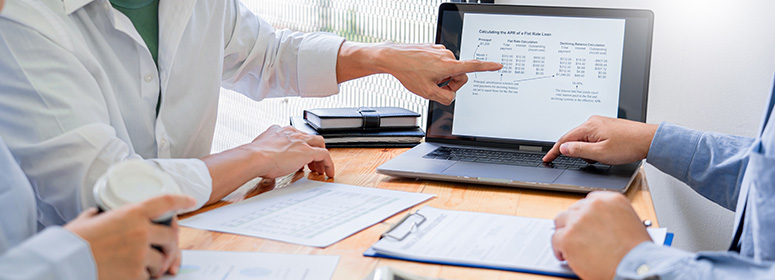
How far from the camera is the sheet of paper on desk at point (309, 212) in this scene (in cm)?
92

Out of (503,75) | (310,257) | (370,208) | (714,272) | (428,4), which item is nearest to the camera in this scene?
(714,272)

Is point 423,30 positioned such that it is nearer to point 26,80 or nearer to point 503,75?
point 503,75

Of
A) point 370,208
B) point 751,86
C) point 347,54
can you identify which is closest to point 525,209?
point 370,208

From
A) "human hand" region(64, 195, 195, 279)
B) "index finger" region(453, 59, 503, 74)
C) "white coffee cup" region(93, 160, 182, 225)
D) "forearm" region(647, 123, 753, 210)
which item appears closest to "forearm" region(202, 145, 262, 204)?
"white coffee cup" region(93, 160, 182, 225)

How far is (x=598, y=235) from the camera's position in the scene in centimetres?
81

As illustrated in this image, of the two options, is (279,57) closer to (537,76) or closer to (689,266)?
(537,76)

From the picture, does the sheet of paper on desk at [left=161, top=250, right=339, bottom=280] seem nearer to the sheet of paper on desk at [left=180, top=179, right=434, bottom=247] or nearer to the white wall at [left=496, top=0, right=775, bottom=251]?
the sheet of paper on desk at [left=180, top=179, right=434, bottom=247]

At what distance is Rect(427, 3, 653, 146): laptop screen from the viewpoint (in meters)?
1.34

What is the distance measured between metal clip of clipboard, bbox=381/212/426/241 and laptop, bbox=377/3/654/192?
11.7 inches

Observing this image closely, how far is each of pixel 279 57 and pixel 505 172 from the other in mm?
588

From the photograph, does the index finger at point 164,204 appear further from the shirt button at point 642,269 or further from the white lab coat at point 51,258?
the shirt button at point 642,269

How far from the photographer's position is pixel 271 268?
2.62 ft

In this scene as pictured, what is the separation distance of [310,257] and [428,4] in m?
1.26

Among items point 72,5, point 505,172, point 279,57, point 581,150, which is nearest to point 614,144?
point 581,150
